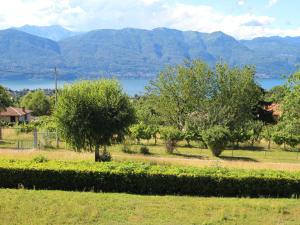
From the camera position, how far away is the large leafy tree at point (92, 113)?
29328 millimetres

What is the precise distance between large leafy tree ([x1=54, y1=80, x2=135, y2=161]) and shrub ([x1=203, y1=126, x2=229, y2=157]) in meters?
11.5

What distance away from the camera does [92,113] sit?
29391mm

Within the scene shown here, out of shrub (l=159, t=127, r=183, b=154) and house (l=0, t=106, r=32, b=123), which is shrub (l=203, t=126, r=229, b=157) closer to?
shrub (l=159, t=127, r=183, b=154)

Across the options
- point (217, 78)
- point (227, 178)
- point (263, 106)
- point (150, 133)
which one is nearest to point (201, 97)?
point (217, 78)

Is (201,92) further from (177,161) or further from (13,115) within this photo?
(13,115)

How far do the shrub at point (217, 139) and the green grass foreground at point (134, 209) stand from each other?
2178 cm

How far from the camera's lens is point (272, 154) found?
143ft

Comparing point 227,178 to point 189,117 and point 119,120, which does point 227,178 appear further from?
point 189,117

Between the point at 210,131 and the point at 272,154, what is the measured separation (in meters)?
7.05

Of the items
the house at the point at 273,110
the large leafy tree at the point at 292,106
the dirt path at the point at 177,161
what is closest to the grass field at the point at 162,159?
the dirt path at the point at 177,161

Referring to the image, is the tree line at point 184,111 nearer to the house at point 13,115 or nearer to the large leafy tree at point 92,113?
the large leafy tree at point 92,113

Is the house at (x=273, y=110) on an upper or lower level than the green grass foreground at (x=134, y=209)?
upper

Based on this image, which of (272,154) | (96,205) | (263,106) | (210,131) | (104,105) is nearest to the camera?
(96,205)

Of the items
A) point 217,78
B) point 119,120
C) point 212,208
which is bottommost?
point 212,208
